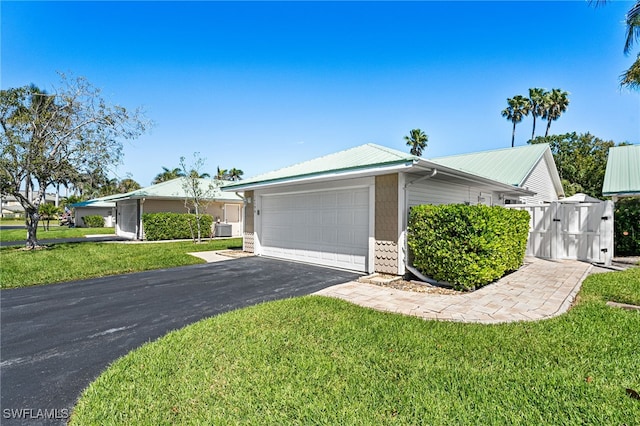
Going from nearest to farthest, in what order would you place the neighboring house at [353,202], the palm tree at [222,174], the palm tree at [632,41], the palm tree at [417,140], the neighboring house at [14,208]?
Answer: the neighboring house at [353,202] → the palm tree at [632,41] → the palm tree at [417,140] → the palm tree at [222,174] → the neighboring house at [14,208]

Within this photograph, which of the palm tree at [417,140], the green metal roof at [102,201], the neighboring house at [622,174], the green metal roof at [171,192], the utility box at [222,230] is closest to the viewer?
the neighboring house at [622,174]

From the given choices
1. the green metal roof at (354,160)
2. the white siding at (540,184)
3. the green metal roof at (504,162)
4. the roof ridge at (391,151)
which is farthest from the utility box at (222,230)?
the white siding at (540,184)

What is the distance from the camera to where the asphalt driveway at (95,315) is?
2994 millimetres

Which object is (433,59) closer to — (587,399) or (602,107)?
(602,107)

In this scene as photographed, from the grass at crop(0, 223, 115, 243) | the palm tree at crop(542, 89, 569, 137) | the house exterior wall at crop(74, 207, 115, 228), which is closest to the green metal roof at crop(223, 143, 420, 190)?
the grass at crop(0, 223, 115, 243)

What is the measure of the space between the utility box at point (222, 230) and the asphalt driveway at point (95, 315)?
490 inches

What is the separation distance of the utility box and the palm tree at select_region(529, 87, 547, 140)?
3656 centimetres

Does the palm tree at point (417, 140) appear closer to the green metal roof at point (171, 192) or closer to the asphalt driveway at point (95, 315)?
the green metal roof at point (171, 192)

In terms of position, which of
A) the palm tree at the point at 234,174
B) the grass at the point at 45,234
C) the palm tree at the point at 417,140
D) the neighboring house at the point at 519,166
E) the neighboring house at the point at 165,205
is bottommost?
the grass at the point at 45,234

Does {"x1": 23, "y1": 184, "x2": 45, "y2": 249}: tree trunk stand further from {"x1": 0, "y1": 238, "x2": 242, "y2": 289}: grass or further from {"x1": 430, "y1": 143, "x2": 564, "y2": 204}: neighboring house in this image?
{"x1": 430, "y1": 143, "x2": 564, "y2": 204}: neighboring house

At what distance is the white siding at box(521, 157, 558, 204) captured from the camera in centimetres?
1587

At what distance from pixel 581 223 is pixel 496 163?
23.5 feet

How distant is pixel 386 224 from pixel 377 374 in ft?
16.8

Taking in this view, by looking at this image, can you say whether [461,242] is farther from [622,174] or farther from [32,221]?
[32,221]
